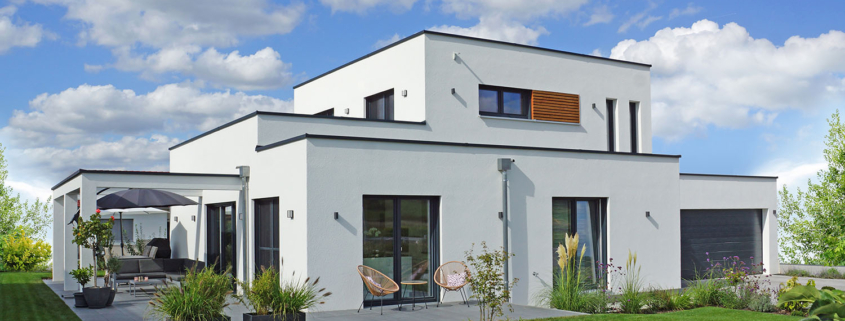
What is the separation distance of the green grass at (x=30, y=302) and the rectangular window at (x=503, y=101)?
930 cm

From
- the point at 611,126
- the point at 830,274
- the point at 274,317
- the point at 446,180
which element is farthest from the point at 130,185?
the point at 830,274

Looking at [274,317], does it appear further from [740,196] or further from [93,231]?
[740,196]

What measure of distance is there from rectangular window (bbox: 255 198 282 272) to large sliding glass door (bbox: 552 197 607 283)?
5376mm

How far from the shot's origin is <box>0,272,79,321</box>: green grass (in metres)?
11.3

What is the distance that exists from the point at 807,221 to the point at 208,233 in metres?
20.1

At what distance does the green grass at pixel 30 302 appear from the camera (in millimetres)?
11251

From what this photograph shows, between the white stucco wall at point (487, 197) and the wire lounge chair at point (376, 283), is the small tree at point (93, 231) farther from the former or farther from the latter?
the wire lounge chair at point (376, 283)

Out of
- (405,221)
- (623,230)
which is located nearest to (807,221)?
(623,230)

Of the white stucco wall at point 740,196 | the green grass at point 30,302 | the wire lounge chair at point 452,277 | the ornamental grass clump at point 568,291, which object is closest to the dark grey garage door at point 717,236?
the white stucco wall at point 740,196

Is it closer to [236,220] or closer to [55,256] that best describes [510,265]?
[236,220]

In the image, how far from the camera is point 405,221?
471 inches

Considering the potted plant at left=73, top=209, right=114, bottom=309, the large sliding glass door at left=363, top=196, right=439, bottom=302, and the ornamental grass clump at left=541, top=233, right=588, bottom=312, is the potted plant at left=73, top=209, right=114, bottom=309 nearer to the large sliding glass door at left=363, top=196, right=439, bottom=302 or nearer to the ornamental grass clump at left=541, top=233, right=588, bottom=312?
the large sliding glass door at left=363, top=196, right=439, bottom=302

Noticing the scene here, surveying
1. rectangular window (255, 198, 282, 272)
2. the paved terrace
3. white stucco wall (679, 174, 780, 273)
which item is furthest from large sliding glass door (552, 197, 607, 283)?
rectangular window (255, 198, 282, 272)

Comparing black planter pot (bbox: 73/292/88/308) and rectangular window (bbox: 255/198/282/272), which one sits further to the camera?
rectangular window (bbox: 255/198/282/272)
